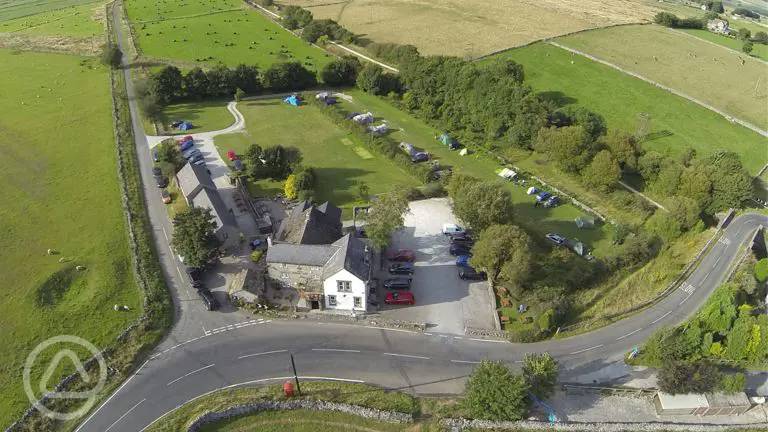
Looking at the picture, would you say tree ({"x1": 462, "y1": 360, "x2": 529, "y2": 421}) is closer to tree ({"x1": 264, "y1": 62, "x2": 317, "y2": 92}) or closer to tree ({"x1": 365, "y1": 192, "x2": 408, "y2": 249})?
tree ({"x1": 365, "y1": 192, "x2": 408, "y2": 249})

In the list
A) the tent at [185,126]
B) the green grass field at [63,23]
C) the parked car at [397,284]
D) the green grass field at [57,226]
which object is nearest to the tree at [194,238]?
the green grass field at [57,226]

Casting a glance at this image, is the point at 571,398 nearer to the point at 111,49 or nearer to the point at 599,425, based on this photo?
the point at 599,425

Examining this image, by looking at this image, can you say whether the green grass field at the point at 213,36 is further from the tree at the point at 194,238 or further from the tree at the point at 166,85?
the tree at the point at 194,238

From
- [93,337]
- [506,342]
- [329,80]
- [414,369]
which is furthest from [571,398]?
[329,80]

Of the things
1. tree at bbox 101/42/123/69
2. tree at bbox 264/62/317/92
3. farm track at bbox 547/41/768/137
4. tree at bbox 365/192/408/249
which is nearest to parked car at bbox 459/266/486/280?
tree at bbox 365/192/408/249

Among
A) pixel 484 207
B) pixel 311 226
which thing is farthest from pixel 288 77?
pixel 484 207

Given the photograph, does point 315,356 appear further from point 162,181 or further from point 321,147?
point 321,147
